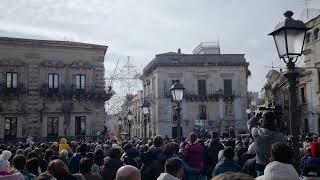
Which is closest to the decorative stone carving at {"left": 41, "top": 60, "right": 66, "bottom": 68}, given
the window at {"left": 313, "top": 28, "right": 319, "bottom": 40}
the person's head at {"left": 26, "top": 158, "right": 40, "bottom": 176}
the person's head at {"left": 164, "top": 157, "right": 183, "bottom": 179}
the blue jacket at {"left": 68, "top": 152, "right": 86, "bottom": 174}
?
the window at {"left": 313, "top": 28, "right": 319, "bottom": 40}

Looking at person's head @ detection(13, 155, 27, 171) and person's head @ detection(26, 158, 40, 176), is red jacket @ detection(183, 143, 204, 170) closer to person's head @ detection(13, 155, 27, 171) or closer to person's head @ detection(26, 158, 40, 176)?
person's head @ detection(26, 158, 40, 176)

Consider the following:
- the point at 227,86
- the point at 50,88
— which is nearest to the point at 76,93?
the point at 50,88

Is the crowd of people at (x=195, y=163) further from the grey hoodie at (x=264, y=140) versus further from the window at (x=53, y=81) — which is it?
the window at (x=53, y=81)

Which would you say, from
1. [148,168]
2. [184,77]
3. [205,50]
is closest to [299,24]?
[148,168]

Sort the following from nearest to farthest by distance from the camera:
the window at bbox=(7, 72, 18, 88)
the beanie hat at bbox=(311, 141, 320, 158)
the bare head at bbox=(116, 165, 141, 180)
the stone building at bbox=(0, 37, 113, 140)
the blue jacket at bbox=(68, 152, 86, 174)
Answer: the bare head at bbox=(116, 165, 141, 180)
the beanie hat at bbox=(311, 141, 320, 158)
the blue jacket at bbox=(68, 152, 86, 174)
the stone building at bbox=(0, 37, 113, 140)
the window at bbox=(7, 72, 18, 88)

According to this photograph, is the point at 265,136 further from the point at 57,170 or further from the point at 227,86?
the point at 227,86

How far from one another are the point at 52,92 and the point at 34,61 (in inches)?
129

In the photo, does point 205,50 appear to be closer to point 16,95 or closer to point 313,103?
point 313,103

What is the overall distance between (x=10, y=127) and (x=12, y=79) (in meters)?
4.35

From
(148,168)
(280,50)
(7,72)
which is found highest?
(7,72)

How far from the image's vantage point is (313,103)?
43.8 meters

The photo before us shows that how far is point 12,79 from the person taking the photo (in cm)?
3931

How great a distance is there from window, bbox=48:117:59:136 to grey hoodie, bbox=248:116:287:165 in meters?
34.2

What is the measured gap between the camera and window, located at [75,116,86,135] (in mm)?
40344
